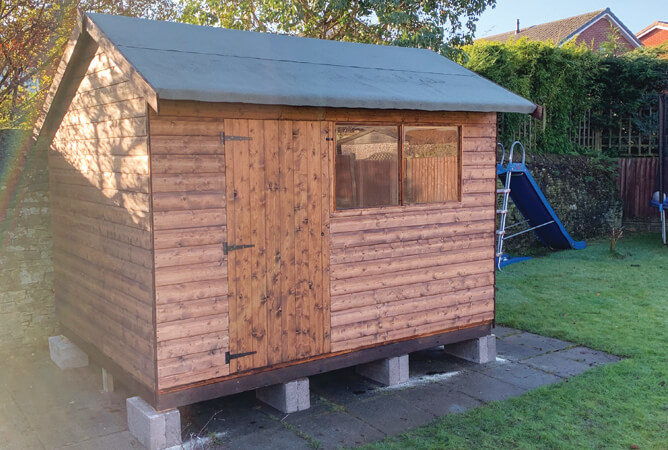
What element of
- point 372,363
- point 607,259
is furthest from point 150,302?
point 607,259

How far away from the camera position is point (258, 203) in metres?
5.47

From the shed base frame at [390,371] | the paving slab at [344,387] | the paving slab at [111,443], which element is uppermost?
the shed base frame at [390,371]

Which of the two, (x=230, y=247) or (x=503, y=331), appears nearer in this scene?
(x=230, y=247)

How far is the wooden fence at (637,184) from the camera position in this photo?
650 inches

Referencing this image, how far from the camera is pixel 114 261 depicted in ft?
18.9

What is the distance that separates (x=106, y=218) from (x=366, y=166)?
236cm

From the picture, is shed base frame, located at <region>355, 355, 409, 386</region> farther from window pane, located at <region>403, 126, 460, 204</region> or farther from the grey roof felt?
the grey roof felt

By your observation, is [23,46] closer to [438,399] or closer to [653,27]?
[438,399]

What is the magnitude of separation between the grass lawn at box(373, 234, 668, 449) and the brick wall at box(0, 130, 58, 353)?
453 cm

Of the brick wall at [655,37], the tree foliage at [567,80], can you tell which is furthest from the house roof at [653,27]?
the tree foliage at [567,80]

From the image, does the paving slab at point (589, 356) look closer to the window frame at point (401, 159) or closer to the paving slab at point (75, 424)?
the window frame at point (401, 159)

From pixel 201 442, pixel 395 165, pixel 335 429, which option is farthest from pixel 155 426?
pixel 395 165

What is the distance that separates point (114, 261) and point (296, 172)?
5.75ft

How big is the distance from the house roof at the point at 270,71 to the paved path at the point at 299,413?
102 inches
